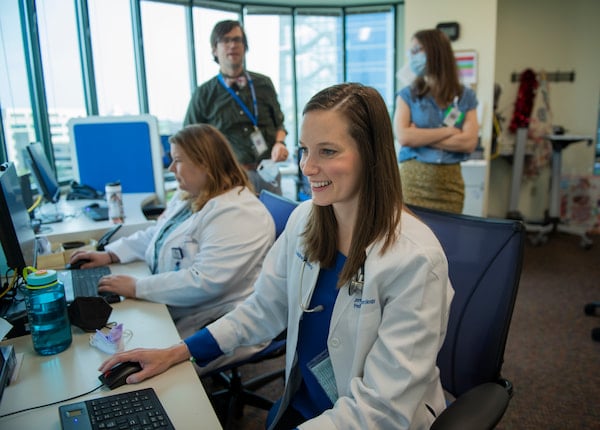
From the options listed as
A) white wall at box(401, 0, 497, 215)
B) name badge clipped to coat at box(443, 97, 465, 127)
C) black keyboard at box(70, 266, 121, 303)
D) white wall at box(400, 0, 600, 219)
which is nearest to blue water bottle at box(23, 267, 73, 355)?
black keyboard at box(70, 266, 121, 303)

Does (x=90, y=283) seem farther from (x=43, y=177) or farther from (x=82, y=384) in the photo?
(x=43, y=177)

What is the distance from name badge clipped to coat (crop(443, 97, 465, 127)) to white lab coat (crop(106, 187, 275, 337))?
0.94 metres

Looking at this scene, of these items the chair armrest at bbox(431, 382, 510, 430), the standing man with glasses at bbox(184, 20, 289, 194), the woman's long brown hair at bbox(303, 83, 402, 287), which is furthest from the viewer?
the standing man with glasses at bbox(184, 20, 289, 194)

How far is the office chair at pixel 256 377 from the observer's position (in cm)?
167

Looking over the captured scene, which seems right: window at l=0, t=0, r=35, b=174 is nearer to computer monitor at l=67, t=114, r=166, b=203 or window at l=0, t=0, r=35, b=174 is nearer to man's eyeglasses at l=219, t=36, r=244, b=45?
computer monitor at l=67, t=114, r=166, b=203

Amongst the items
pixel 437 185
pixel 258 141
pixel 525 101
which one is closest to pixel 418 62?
pixel 437 185

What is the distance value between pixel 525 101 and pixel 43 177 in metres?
4.66

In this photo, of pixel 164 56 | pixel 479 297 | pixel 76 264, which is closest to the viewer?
pixel 479 297

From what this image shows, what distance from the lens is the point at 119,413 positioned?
0.94 meters

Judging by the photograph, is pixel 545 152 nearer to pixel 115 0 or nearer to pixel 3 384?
pixel 115 0

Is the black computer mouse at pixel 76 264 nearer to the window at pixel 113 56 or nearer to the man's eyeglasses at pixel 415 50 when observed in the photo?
the man's eyeglasses at pixel 415 50

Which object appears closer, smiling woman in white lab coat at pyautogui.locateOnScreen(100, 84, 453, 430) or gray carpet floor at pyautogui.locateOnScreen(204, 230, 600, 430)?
smiling woman in white lab coat at pyautogui.locateOnScreen(100, 84, 453, 430)

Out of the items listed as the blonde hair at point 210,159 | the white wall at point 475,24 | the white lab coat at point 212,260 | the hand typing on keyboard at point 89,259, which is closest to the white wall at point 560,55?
the white wall at point 475,24

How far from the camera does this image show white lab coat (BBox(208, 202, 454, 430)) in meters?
0.89
